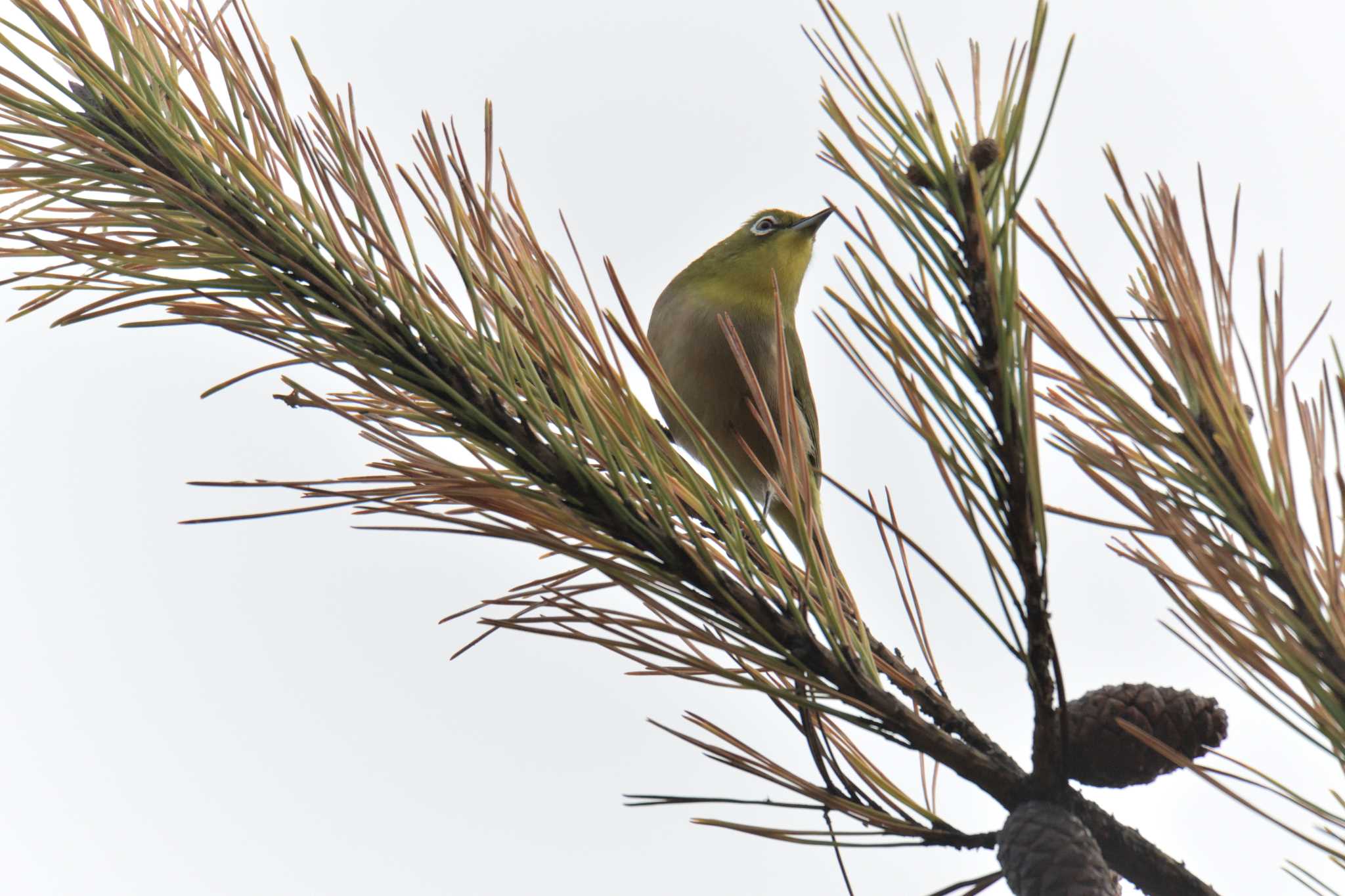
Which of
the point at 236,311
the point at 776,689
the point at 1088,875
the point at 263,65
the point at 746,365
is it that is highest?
the point at 263,65

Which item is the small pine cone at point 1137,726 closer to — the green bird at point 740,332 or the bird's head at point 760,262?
the green bird at point 740,332

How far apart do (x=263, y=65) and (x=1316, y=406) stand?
0.72 m

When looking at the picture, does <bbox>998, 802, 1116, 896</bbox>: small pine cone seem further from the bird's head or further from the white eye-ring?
the white eye-ring

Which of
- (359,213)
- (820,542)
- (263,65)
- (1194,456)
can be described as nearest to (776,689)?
(820,542)

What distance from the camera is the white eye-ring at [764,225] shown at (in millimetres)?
2354

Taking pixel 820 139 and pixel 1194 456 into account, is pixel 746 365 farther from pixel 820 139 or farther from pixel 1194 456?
pixel 1194 456

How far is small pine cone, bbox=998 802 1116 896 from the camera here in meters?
0.66

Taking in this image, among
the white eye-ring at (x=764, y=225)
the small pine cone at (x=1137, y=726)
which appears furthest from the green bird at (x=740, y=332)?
the small pine cone at (x=1137, y=726)

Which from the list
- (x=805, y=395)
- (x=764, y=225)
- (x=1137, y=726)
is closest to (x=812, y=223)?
(x=764, y=225)

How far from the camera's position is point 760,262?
228 cm

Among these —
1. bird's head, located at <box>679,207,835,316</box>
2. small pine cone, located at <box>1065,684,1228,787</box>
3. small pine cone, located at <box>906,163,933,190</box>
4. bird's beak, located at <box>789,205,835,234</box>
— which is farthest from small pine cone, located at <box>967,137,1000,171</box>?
bird's beak, located at <box>789,205,835,234</box>

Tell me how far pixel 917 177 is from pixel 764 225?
173 cm

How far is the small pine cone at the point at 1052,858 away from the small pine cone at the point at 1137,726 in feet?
0.13

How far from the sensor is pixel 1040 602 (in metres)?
0.62
